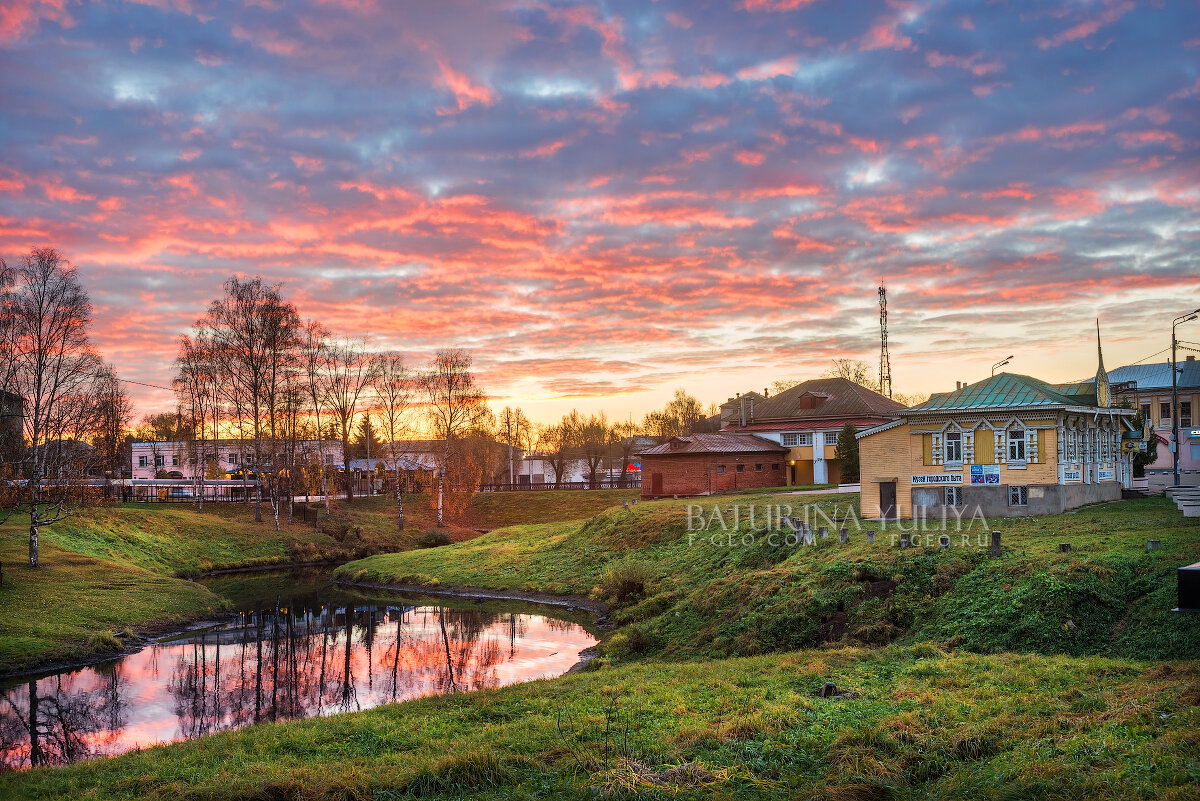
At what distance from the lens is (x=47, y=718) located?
57.9 feet

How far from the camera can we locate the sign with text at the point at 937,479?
99.1 feet

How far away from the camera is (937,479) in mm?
30594

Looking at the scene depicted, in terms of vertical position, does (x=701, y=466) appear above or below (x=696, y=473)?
above

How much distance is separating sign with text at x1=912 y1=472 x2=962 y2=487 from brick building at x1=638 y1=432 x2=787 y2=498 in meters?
26.1

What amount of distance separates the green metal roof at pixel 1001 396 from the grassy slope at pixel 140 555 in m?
30.8

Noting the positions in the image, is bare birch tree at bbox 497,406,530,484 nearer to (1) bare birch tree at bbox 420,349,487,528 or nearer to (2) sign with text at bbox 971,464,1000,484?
(1) bare birch tree at bbox 420,349,487,528

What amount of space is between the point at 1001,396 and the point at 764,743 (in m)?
24.9

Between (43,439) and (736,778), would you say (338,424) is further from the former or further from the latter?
(736,778)

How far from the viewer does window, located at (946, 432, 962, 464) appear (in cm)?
3030

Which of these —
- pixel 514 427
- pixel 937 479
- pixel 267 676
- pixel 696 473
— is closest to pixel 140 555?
pixel 267 676

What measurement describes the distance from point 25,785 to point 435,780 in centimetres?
653

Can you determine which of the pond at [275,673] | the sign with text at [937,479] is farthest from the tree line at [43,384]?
the sign with text at [937,479]

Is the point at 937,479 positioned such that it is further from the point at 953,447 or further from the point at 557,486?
the point at 557,486

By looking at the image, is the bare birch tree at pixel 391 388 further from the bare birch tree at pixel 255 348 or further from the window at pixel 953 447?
the window at pixel 953 447
